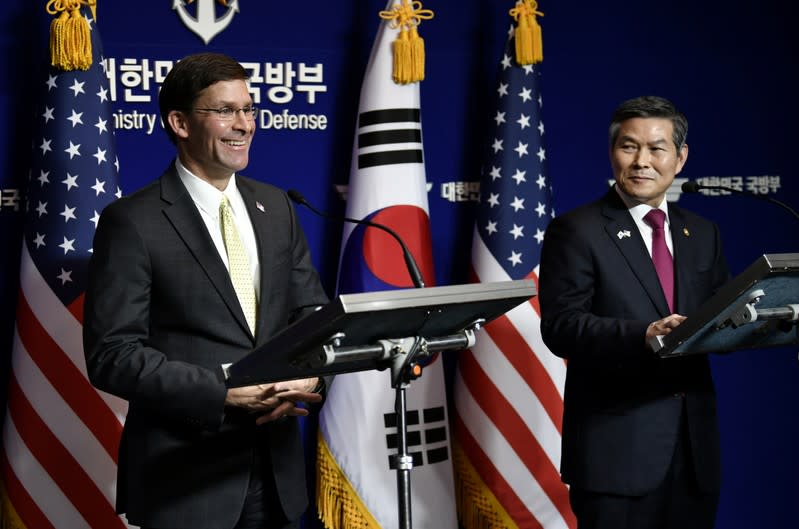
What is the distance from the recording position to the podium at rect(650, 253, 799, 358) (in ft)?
7.21

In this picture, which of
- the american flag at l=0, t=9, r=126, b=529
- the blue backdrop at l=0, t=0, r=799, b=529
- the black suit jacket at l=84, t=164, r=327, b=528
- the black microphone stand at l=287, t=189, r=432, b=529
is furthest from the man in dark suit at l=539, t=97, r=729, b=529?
the american flag at l=0, t=9, r=126, b=529

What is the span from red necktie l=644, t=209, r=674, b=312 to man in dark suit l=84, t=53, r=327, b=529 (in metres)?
1.03

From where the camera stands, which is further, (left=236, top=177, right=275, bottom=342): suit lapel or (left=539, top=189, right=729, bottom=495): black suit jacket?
(left=539, top=189, right=729, bottom=495): black suit jacket

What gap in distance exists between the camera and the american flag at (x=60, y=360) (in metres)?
3.45

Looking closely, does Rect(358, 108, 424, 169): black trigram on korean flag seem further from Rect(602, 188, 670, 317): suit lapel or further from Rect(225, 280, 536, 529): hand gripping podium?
Rect(225, 280, 536, 529): hand gripping podium

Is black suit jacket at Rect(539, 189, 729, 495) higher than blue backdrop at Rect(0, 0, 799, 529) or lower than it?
lower

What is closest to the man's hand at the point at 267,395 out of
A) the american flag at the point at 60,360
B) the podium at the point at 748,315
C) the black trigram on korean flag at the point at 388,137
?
the podium at the point at 748,315

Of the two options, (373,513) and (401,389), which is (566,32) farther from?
(401,389)

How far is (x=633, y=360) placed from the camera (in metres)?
2.64

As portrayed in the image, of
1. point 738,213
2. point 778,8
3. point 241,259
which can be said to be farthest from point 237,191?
point 778,8

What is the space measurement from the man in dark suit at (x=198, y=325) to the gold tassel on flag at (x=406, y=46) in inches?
57.2

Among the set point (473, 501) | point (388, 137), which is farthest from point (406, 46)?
point (473, 501)

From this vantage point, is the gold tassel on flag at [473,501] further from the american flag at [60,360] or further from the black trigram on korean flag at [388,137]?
the american flag at [60,360]

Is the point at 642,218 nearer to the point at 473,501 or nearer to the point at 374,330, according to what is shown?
the point at 374,330
